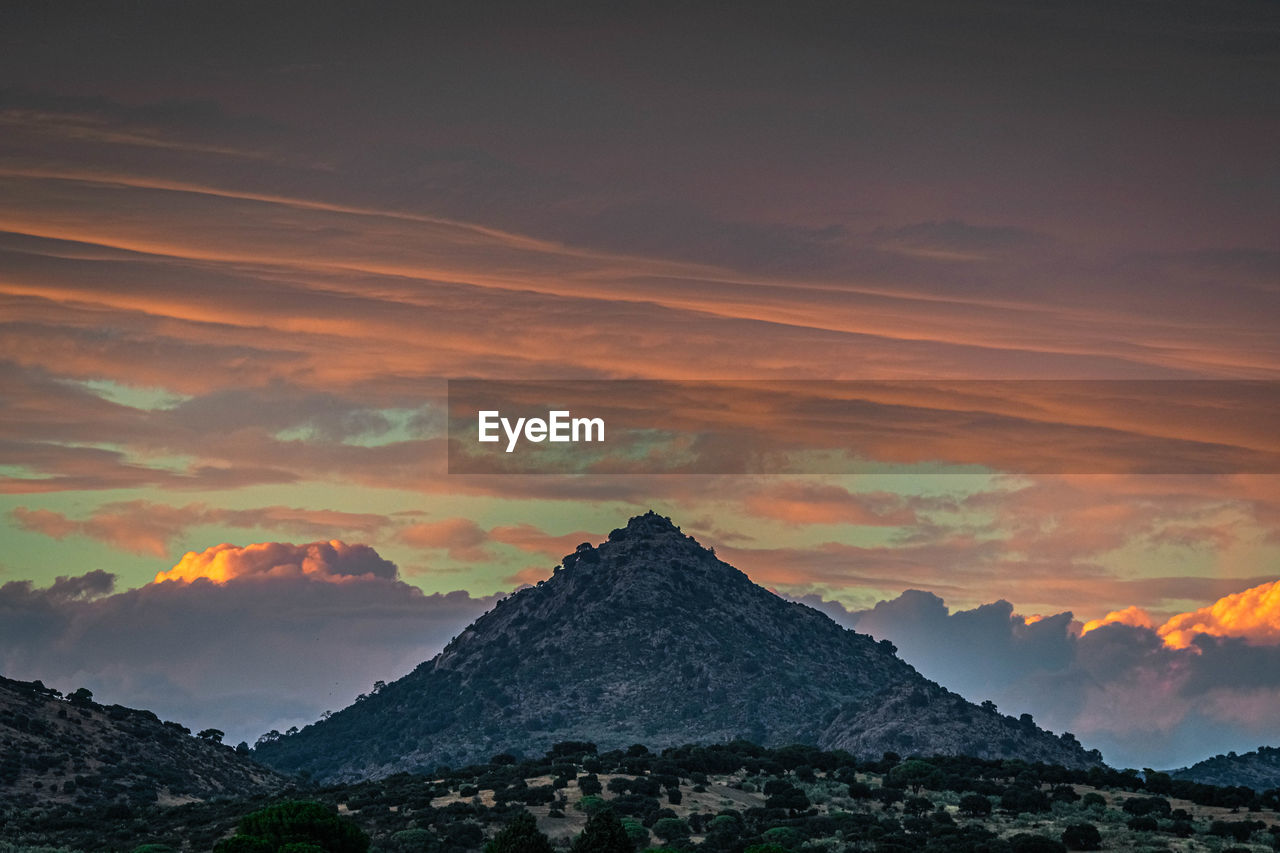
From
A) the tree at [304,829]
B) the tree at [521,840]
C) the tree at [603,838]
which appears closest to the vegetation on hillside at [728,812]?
the tree at [304,829]

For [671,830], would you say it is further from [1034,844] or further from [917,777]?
[917,777]

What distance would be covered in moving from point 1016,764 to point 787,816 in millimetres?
47116

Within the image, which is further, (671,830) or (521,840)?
(671,830)

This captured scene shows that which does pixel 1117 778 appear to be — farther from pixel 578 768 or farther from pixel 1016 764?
pixel 578 768

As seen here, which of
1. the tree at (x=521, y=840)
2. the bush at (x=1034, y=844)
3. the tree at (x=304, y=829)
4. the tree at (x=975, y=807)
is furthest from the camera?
the tree at (x=975, y=807)

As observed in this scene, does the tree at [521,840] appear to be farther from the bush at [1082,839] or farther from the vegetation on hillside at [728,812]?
the bush at [1082,839]

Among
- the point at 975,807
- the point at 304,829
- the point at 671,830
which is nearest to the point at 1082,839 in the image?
the point at 975,807

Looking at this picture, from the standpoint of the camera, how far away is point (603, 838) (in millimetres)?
100438

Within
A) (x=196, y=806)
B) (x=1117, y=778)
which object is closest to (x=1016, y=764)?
(x=1117, y=778)

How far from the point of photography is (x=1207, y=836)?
142375 mm

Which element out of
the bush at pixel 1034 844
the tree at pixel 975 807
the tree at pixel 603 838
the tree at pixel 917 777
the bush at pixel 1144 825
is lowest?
the bush at pixel 1034 844

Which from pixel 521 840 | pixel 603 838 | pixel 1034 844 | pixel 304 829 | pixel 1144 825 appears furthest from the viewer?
pixel 1144 825

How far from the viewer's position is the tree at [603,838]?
100062 mm

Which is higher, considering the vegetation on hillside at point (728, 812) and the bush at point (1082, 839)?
the vegetation on hillside at point (728, 812)
